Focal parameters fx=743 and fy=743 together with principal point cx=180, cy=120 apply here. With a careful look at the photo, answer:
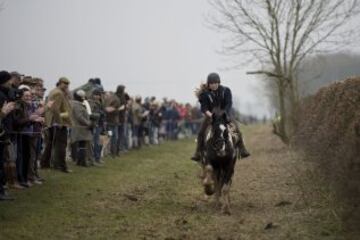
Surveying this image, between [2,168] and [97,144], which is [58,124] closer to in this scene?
[97,144]

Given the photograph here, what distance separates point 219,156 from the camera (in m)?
15.2

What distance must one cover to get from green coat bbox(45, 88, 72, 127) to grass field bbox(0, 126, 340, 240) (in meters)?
1.41

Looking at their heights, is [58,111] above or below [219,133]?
above

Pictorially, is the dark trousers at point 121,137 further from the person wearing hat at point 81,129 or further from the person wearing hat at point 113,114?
the person wearing hat at point 81,129

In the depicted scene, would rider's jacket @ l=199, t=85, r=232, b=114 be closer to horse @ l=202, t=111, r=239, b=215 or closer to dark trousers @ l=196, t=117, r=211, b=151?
dark trousers @ l=196, t=117, r=211, b=151

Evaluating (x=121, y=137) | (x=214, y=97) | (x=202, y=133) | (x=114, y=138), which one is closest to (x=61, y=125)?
(x=202, y=133)

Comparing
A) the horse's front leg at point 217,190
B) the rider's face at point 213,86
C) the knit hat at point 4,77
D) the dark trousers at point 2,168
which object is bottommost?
the horse's front leg at point 217,190

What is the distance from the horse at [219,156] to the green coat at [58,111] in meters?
5.93

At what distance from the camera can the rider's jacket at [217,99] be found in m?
15.9

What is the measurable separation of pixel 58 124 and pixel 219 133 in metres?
6.74

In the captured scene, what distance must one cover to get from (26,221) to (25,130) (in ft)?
14.7

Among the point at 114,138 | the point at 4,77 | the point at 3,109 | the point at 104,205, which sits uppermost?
the point at 4,77

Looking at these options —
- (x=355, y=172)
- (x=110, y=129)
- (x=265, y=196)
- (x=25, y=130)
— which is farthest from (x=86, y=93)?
(x=355, y=172)

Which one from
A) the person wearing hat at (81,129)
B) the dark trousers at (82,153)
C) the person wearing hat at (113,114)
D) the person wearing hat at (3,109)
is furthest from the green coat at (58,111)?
the person wearing hat at (113,114)
